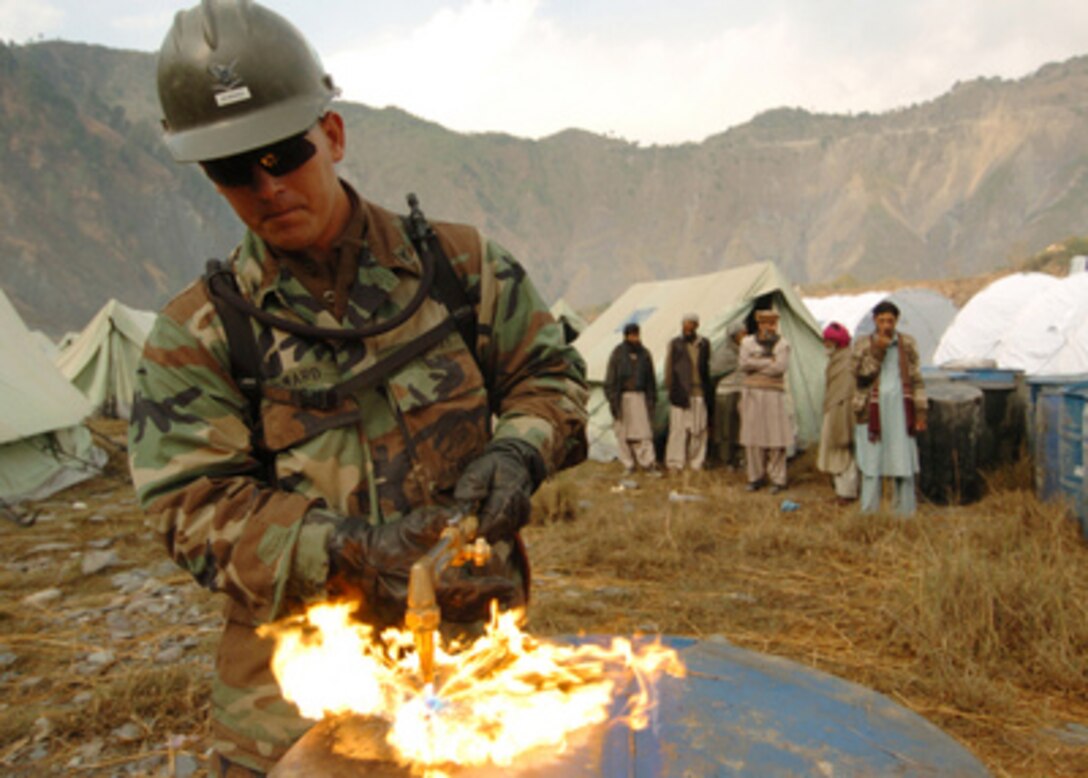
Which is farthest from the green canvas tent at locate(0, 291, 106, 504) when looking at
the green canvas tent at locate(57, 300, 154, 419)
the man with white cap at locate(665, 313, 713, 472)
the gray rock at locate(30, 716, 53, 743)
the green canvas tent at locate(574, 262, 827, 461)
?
the man with white cap at locate(665, 313, 713, 472)

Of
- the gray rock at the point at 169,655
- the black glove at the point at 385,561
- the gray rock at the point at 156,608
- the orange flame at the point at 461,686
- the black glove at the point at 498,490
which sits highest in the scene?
the black glove at the point at 498,490

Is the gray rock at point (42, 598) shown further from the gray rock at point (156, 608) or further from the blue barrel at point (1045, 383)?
the blue barrel at point (1045, 383)

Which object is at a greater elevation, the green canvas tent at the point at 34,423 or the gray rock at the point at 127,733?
the green canvas tent at the point at 34,423

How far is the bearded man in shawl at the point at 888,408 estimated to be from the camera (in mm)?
6199

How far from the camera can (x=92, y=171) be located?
132ft

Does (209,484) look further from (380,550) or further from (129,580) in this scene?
(129,580)

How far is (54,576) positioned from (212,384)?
5.29m

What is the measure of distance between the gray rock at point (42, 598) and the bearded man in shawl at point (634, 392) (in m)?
5.81

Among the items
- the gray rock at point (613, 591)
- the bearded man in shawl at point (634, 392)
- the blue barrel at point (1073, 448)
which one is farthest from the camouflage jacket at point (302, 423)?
the bearded man in shawl at point (634, 392)

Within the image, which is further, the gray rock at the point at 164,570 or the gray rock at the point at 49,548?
the gray rock at the point at 49,548

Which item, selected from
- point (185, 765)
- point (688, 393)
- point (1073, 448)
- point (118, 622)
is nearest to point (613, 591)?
point (185, 765)

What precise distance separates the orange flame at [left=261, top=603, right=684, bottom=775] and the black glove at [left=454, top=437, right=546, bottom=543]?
226mm

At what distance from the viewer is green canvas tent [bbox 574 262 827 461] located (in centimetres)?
938

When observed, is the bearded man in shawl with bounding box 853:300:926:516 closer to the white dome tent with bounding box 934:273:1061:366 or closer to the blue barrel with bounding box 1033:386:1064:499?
the blue barrel with bounding box 1033:386:1064:499
